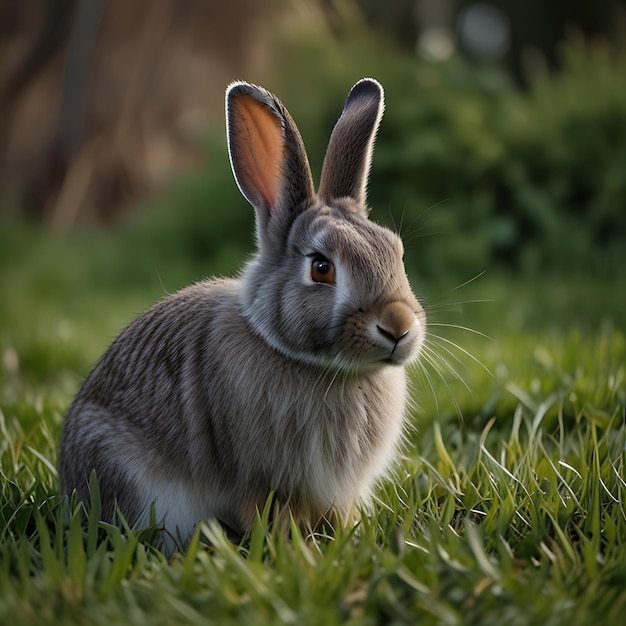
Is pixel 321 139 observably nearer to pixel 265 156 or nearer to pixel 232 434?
pixel 265 156

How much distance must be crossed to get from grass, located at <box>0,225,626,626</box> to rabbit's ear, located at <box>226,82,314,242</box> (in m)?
0.75

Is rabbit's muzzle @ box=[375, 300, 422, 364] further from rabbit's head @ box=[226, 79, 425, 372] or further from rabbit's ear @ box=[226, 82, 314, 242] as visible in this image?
rabbit's ear @ box=[226, 82, 314, 242]

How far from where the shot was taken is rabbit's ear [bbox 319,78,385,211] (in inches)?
121

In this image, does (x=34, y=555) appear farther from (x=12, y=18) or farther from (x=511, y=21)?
(x=511, y=21)

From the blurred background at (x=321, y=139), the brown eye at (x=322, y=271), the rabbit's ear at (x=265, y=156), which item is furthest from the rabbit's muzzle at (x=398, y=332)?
the blurred background at (x=321, y=139)

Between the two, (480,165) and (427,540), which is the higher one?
(480,165)

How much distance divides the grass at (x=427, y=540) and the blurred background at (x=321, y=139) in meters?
1.22

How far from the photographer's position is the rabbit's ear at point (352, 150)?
3.09 metres

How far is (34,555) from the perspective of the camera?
2.45 meters

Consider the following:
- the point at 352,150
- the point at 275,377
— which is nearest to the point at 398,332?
the point at 275,377

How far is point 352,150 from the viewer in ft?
10.1

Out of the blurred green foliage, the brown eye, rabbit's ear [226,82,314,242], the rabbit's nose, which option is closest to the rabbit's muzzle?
the rabbit's nose

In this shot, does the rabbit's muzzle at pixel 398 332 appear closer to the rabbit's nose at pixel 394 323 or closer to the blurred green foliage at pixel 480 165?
the rabbit's nose at pixel 394 323

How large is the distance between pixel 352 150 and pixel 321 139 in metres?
5.66
